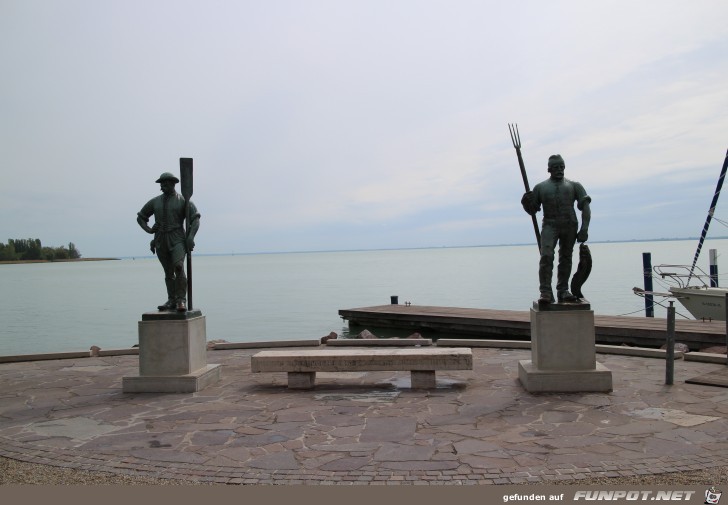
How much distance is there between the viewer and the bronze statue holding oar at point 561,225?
7.41m

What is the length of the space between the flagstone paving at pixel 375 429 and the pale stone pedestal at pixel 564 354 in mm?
191

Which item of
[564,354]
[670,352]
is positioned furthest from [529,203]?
[670,352]

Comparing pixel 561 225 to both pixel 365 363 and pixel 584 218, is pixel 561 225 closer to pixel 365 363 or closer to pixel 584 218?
pixel 584 218

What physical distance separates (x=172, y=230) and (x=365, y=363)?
318 centimetres

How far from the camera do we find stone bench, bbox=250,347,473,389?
7.52 meters

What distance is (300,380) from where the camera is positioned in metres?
7.76

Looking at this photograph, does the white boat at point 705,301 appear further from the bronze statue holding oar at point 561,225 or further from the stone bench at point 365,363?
the stone bench at point 365,363

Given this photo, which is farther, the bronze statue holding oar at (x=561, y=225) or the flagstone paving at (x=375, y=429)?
the bronze statue holding oar at (x=561, y=225)

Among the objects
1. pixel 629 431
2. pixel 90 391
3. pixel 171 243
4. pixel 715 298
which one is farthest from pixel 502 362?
pixel 715 298

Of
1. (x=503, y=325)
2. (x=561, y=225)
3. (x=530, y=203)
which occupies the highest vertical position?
(x=530, y=203)

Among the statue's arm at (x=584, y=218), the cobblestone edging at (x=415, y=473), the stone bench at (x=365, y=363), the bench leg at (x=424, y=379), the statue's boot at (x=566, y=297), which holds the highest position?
the statue's arm at (x=584, y=218)

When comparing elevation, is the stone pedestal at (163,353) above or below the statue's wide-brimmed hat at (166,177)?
below

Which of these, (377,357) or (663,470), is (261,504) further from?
(377,357)

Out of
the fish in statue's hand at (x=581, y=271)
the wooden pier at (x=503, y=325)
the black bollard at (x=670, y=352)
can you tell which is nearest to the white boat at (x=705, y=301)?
the wooden pier at (x=503, y=325)
